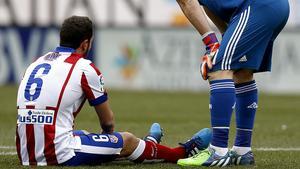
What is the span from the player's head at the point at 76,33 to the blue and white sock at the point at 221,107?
1.07 m

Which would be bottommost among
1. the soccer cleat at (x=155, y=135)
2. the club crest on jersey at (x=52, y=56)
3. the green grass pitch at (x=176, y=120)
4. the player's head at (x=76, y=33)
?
the green grass pitch at (x=176, y=120)

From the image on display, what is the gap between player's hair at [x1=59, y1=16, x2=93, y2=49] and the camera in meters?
6.79

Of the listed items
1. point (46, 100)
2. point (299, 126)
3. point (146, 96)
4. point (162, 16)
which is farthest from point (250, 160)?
point (162, 16)

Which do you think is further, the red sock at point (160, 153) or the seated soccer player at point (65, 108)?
the red sock at point (160, 153)

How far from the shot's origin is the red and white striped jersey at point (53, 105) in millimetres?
6641

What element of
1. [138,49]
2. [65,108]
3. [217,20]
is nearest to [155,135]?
[65,108]

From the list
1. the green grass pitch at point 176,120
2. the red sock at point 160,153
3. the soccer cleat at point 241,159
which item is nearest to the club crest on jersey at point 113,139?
the green grass pitch at point 176,120

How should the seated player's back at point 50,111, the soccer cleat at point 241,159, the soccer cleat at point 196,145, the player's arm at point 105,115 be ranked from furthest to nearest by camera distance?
the soccer cleat at point 196,145 < the soccer cleat at point 241,159 < the player's arm at point 105,115 < the seated player's back at point 50,111

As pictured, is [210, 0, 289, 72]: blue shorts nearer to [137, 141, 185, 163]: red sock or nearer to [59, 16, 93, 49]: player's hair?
[137, 141, 185, 163]: red sock

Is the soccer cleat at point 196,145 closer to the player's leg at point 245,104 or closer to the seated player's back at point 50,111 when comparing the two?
the player's leg at point 245,104

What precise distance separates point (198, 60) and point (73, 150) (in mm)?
18012

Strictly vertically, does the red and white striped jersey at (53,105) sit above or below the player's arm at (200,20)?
below

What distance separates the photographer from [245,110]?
7.45m

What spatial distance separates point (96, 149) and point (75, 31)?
3.06ft
